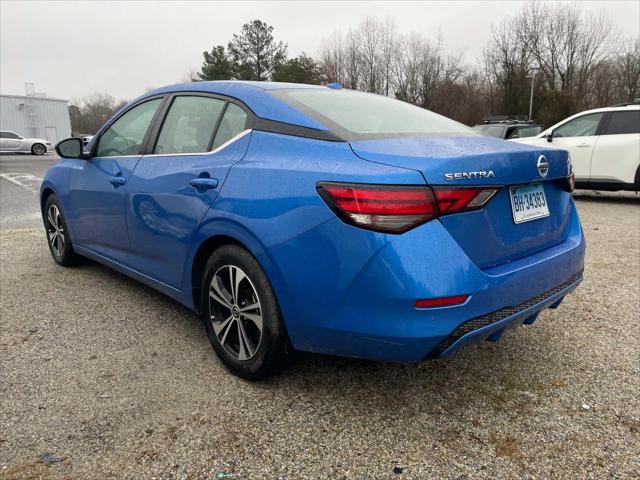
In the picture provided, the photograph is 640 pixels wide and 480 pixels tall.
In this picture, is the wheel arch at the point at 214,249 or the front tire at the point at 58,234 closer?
the wheel arch at the point at 214,249

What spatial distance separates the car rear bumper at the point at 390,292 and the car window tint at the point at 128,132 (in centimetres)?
181

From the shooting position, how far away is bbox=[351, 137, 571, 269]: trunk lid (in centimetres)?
201

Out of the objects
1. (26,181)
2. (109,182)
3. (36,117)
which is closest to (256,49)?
(36,117)

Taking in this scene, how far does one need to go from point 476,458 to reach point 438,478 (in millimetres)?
218

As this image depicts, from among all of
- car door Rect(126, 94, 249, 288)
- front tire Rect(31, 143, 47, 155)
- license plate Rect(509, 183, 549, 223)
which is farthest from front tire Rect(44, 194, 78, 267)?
front tire Rect(31, 143, 47, 155)

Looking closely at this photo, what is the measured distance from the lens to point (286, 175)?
88.3 inches

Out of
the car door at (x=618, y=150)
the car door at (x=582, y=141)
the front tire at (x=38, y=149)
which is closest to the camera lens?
the car door at (x=618, y=150)

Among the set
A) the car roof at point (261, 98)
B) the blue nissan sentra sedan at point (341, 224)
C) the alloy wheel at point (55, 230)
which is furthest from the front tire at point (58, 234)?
the car roof at point (261, 98)

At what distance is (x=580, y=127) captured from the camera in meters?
9.33

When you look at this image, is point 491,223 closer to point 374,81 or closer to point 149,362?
point 149,362

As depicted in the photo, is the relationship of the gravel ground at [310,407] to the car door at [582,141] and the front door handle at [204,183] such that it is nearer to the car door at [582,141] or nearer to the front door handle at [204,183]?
the front door handle at [204,183]

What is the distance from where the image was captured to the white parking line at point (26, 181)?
12090mm

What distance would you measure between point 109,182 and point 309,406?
2.22 m

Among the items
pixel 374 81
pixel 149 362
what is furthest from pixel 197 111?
pixel 374 81
